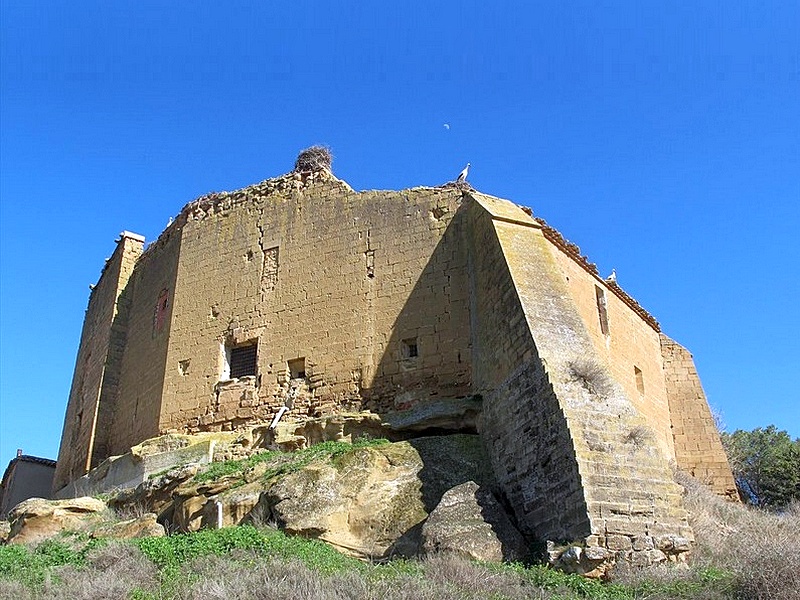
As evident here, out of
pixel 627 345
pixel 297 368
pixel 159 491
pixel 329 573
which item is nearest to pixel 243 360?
pixel 297 368

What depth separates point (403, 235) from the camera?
14.5 meters

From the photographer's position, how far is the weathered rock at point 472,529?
337 inches

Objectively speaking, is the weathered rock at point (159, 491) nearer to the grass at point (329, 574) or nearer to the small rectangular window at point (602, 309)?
the grass at point (329, 574)

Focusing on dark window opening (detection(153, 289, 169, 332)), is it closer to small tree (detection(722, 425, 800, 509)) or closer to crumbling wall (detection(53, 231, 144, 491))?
crumbling wall (detection(53, 231, 144, 491))

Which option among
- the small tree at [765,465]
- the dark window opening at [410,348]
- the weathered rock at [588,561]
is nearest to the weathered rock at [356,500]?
the weathered rock at [588,561]

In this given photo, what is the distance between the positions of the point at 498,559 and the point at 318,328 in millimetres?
6893

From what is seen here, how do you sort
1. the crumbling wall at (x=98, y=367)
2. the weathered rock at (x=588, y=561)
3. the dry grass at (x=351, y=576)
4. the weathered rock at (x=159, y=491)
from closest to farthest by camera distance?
the dry grass at (x=351, y=576), the weathered rock at (x=588, y=561), the weathered rock at (x=159, y=491), the crumbling wall at (x=98, y=367)

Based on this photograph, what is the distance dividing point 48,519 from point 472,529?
7.21 metres

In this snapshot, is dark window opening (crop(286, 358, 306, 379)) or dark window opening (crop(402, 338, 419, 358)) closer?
dark window opening (crop(402, 338, 419, 358))

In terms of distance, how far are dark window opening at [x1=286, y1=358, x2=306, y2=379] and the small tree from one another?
1121 centimetres

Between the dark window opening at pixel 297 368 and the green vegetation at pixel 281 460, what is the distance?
1.83 m

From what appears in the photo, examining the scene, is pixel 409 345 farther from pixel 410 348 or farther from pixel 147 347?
pixel 147 347

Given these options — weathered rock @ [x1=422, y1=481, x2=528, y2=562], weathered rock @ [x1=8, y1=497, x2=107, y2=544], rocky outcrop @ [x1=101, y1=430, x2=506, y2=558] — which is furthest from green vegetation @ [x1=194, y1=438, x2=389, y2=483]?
weathered rock @ [x1=422, y1=481, x2=528, y2=562]

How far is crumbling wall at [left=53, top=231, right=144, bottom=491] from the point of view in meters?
17.4
